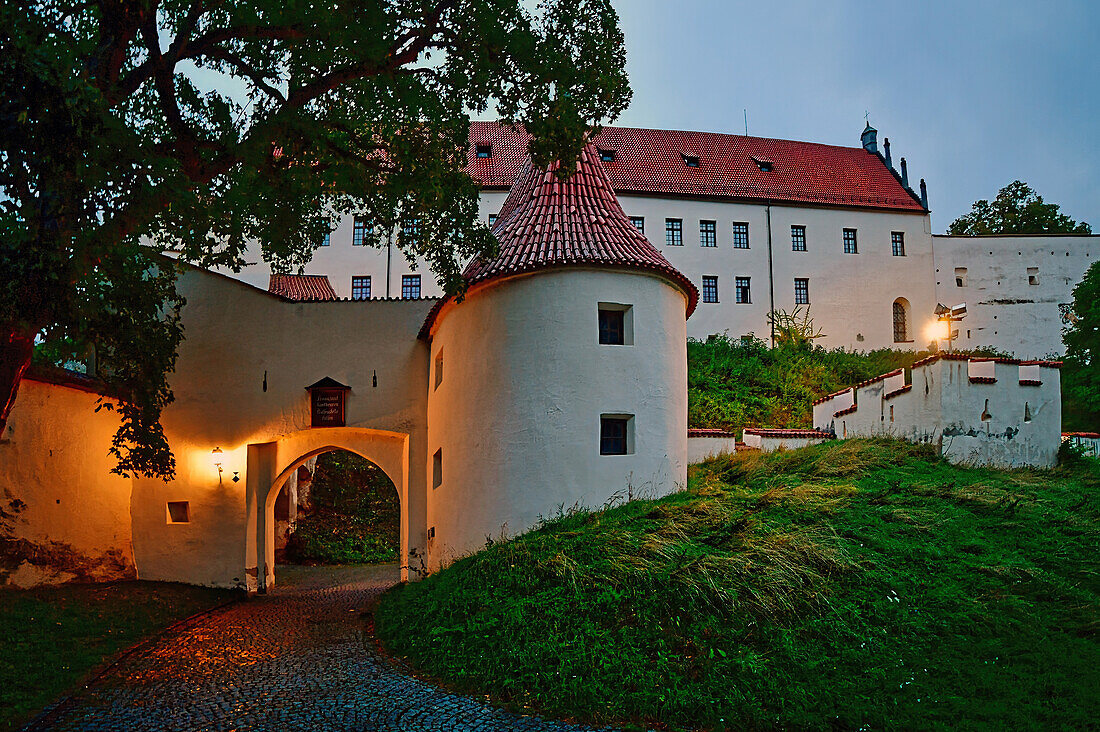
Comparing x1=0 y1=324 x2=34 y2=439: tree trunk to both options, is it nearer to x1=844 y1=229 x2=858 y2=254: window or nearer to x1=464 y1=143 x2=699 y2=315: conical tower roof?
x1=464 y1=143 x2=699 y2=315: conical tower roof

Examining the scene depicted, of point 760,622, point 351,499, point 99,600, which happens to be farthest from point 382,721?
point 351,499

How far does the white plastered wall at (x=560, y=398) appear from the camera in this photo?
11766 mm

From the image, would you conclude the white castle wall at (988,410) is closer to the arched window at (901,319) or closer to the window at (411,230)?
the window at (411,230)

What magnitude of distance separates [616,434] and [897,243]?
35000 millimetres

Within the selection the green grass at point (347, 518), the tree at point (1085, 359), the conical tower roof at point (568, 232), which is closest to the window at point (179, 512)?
the conical tower roof at point (568, 232)

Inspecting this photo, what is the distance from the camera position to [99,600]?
1299cm

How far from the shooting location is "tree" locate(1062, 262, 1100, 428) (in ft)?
97.0

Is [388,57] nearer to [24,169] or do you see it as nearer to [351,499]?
[24,169]

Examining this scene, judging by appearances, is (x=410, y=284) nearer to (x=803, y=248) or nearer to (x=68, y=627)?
(x=803, y=248)

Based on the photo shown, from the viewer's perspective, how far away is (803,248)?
134 feet

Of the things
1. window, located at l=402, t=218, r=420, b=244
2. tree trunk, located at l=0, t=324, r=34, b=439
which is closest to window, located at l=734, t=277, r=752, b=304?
window, located at l=402, t=218, r=420, b=244

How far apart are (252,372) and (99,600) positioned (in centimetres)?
524

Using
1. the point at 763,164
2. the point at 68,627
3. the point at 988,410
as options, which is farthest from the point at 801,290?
the point at 68,627

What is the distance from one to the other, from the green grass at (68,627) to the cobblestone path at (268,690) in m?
0.30
